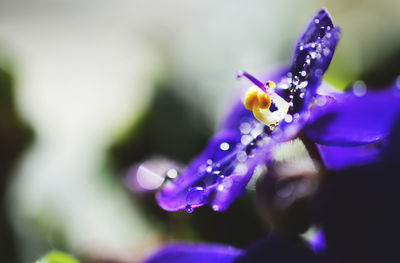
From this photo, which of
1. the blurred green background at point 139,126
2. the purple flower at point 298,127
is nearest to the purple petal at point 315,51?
the purple flower at point 298,127

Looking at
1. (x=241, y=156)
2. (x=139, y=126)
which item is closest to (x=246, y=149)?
(x=241, y=156)

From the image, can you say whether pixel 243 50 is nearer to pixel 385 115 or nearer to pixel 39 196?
pixel 39 196

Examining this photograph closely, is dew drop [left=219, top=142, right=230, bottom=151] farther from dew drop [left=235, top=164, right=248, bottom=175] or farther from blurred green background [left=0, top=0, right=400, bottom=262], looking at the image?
blurred green background [left=0, top=0, right=400, bottom=262]

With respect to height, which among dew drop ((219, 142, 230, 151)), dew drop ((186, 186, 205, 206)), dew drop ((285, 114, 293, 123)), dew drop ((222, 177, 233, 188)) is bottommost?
dew drop ((219, 142, 230, 151))

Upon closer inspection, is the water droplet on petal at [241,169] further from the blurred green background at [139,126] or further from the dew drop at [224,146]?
the blurred green background at [139,126]

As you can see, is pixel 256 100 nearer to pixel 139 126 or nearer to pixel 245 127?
pixel 245 127

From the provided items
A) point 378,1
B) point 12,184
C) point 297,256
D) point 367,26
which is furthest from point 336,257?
point 378,1

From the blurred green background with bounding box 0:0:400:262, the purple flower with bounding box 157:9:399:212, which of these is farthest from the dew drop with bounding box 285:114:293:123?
the blurred green background with bounding box 0:0:400:262
